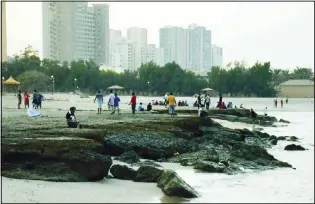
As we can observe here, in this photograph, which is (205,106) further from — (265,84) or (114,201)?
(265,84)

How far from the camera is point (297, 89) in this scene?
92688 mm

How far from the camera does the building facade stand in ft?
300

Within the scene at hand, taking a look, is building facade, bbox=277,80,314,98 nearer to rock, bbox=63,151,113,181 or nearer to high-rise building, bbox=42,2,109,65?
high-rise building, bbox=42,2,109,65

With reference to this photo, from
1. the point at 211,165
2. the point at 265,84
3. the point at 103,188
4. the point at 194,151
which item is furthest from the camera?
the point at 265,84

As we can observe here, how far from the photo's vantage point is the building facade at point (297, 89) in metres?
91.5

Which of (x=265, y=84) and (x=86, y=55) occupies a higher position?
(x=86, y=55)

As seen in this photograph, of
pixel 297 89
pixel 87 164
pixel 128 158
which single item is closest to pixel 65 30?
pixel 297 89

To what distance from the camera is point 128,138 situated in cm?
1468

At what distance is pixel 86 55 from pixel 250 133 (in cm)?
13320

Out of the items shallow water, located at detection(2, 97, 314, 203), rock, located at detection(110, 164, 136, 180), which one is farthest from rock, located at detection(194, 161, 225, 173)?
rock, located at detection(110, 164, 136, 180)

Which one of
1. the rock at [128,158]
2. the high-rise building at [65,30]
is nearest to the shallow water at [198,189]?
the rock at [128,158]

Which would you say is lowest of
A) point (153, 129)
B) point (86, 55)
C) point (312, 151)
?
point (312, 151)

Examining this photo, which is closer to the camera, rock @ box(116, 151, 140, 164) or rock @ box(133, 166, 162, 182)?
rock @ box(133, 166, 162, 182)

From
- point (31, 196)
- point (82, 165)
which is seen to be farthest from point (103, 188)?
point (31, 196)
